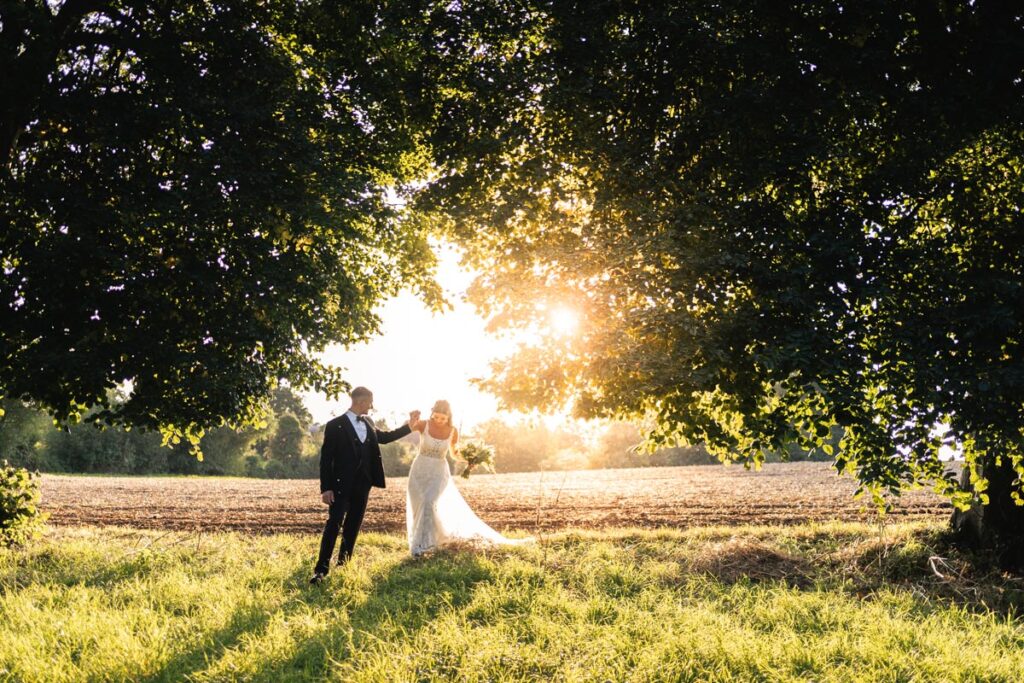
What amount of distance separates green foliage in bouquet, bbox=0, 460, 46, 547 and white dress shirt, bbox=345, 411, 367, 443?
6252 mm

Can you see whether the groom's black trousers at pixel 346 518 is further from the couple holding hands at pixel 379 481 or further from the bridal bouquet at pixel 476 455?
the bridal bouquet at pixel 476 455

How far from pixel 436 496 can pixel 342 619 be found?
4.39 meters

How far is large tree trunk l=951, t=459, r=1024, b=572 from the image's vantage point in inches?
344

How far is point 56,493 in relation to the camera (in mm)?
25672

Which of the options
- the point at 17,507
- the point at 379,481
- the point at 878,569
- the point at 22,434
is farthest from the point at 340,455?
the point at 22,434

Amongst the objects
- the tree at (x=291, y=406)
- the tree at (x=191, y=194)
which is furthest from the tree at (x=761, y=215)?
the tree at (x=291, y=406)

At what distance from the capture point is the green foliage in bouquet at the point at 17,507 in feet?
32.6

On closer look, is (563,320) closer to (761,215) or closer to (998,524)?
(761,215)

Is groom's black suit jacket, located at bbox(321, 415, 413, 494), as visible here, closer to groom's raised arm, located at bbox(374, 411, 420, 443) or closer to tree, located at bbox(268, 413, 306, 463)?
groom's raised arm, located at bbox(374, 411, 420, 443)

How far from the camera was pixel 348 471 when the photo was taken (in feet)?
26.1

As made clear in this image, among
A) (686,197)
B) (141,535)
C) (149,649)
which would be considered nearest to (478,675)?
(149,649)

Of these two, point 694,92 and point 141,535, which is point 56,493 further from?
point 694,92

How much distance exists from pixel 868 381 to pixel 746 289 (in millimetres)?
→ 1489

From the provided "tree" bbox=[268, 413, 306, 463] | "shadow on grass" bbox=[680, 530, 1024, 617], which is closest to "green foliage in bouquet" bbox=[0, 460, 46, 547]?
"shadow on grass" bbox=[680, 530, 1024, 617]
